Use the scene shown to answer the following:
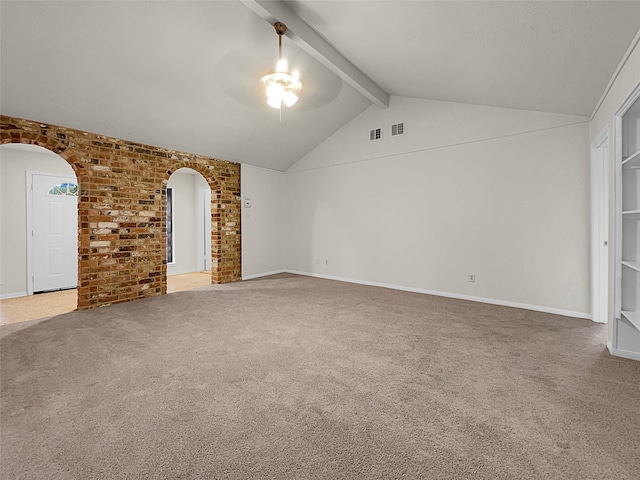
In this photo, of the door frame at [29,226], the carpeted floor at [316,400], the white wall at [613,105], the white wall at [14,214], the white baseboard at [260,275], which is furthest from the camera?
the white baseboard at [260,275]

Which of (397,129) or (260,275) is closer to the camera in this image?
(397,129)

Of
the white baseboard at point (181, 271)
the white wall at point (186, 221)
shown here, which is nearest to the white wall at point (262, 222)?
the white wall at point (186, 221)

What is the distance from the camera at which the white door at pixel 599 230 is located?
133 inches

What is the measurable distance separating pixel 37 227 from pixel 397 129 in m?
6.29

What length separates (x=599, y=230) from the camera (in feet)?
11.3

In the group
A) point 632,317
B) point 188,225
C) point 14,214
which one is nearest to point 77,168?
point 14,214

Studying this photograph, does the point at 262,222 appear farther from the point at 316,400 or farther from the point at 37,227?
the point at 316,400

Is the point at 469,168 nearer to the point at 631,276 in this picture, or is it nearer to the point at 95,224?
the point at 631,276

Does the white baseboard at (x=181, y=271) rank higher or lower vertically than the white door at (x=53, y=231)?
lower

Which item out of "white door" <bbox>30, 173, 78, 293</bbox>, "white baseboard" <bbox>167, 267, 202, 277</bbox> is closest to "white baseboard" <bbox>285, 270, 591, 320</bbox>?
"white baseboard" <bbox>167, 267, 202, 277</bbox>

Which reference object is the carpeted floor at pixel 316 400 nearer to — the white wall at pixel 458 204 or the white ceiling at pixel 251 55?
the white wall at pixel 458 204

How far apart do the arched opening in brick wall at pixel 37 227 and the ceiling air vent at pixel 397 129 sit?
502 centimetres

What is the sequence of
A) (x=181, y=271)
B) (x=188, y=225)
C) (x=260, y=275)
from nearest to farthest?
(x=260, y=275) < (x=181, y=271) < (x=188, y=225)

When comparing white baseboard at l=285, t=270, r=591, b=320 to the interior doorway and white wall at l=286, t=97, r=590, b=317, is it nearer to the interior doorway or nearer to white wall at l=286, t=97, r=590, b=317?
white wall at l=286, t=97, r=590, b=317
